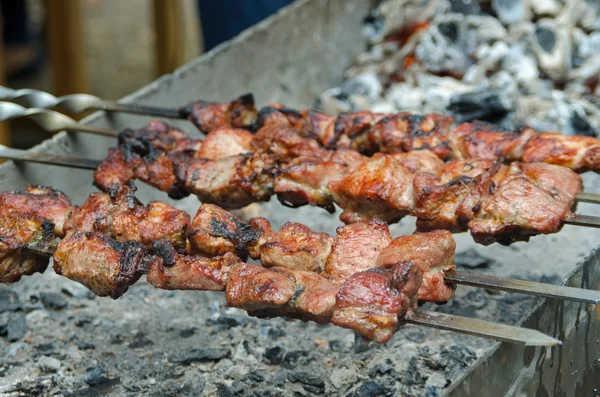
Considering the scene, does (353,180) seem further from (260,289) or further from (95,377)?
(95,377)

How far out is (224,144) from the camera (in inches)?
128

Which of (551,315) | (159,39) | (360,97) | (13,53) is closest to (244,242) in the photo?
(551,315)

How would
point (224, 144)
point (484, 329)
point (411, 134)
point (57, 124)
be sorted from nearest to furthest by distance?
point (484, 329) < point (411, 134) < point (224, 144) < point (57, 124)

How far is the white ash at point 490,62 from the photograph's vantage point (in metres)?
4.89

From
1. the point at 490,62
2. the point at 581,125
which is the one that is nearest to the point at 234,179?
the point at 581,125

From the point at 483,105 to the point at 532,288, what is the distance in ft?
8.04

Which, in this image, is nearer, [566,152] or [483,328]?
[483,328]

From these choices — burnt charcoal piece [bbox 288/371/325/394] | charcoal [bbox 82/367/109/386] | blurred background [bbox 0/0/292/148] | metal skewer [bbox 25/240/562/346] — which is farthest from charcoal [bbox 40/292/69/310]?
blurred background [bbox 0/0/292/148]

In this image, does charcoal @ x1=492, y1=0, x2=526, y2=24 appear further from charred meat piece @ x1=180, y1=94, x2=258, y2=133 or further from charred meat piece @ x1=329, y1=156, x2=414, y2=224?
charred meat piece @ x1=329, y1=156, x2=414, y2=224

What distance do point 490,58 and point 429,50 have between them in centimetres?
42

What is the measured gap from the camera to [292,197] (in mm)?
2887

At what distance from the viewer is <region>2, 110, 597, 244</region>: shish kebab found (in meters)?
2.48

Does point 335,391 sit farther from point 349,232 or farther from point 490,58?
point 490,58

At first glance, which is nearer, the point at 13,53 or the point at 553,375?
the point at 553,375
